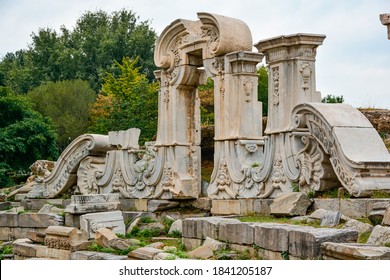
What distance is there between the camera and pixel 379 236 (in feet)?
32.1

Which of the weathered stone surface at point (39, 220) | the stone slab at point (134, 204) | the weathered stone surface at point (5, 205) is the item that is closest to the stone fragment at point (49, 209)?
the weathered stone surface at point (39, 220)

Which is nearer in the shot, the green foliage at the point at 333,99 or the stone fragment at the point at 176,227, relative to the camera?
the stone fragment at the point at 176,227

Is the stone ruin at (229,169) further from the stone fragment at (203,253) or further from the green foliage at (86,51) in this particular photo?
the green foliage at (86,51)

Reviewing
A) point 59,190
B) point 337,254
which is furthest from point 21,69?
point 337,254

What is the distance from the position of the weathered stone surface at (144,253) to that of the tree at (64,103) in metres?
35.9

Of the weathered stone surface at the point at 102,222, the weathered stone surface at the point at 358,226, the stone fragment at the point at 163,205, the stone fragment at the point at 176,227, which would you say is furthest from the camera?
the stone fragment at the point at 163,205

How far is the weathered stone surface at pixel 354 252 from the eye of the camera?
844cm

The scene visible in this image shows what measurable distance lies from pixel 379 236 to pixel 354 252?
1.30m

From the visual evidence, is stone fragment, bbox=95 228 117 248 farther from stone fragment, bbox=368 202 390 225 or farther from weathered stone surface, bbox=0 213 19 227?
weathered stone surface, bbox=0 213 19 227

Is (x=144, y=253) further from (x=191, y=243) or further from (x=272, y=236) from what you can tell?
(x=272, y=236)

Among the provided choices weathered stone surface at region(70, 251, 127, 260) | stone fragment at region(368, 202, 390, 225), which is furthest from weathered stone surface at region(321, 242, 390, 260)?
weathered stone surface at region(70, 251, 127, 260)

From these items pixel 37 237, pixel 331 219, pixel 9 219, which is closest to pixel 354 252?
pixel 331 219
